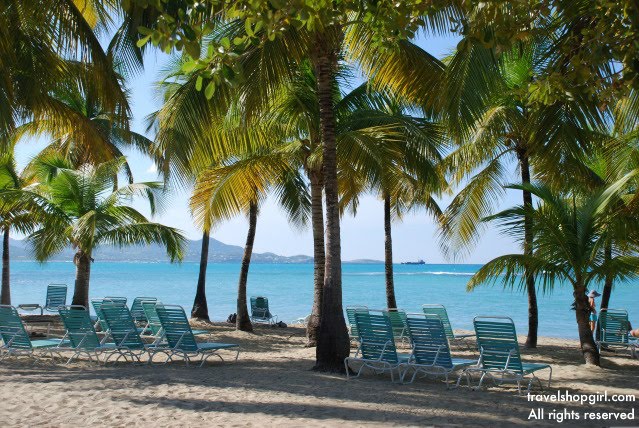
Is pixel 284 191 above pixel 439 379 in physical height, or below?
above

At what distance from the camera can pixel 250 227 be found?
1756 cm

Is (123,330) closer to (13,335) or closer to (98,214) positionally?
(13,335)

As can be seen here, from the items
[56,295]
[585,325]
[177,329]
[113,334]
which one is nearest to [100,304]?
[113,334]

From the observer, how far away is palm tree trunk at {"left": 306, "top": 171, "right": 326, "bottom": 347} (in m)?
13.0

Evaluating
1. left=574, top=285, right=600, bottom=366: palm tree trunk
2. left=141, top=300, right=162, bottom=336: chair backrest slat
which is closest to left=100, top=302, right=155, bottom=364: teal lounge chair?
left=141, top=300, right=162, bottom=336: chair backrest slat

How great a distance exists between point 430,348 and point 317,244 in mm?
4375

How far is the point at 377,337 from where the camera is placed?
9492 mm

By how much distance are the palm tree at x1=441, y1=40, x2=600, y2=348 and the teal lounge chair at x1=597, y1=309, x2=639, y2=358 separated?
142cm

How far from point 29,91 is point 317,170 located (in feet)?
16.9

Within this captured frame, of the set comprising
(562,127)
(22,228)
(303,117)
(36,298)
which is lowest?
(36,298)

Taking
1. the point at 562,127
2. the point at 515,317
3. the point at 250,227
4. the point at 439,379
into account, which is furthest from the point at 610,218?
the point at 515,317

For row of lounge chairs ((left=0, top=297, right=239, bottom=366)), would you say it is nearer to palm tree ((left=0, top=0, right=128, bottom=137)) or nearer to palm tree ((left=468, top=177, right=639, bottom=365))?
palm tree ((left=0, top=0, right=128, bottom=137))

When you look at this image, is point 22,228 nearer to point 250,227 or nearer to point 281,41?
point 250,227

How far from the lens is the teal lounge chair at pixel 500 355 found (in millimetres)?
8516
